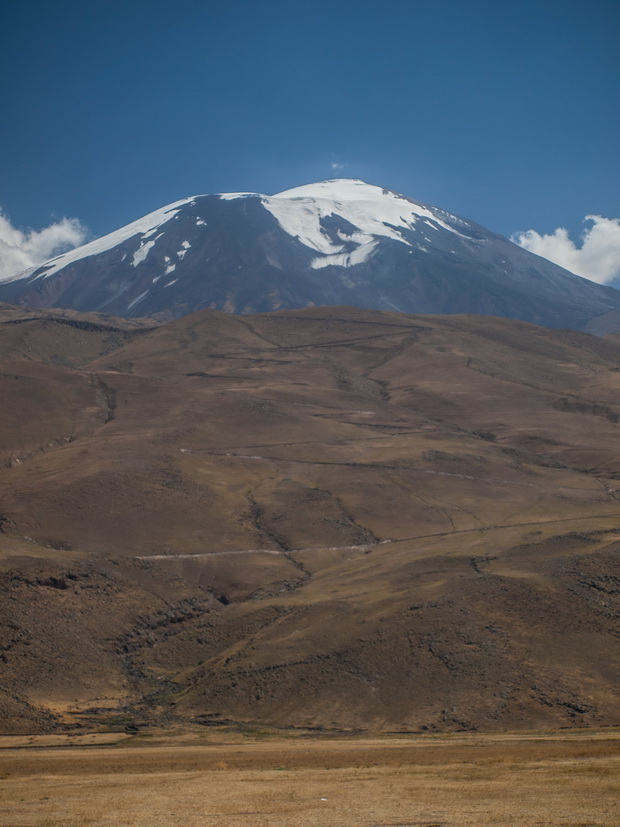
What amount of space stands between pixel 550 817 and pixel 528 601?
118 ft

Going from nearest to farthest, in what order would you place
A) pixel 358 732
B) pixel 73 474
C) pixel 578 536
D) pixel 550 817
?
pixel 550 817 < pixel 358 732 < pixel 578 536 < pixel 73 474

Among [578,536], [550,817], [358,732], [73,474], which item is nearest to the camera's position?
[550,817]

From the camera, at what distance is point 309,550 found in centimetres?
8231

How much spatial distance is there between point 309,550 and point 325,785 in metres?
55.7

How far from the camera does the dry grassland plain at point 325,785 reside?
72.0 feet

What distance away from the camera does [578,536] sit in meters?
70.7

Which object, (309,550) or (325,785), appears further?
(309,550)

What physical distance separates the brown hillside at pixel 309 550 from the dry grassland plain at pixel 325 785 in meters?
11.2

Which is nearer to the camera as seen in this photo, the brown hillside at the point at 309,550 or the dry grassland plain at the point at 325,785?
the dry grassland plain at the point at 325,785

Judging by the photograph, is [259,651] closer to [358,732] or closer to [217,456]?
[358,732]

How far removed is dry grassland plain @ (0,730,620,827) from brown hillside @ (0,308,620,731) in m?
11.2

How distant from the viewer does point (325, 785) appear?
1048 inches

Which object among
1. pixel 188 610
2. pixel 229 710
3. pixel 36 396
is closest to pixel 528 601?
pixel 229 710

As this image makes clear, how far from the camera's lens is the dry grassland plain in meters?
22.0
